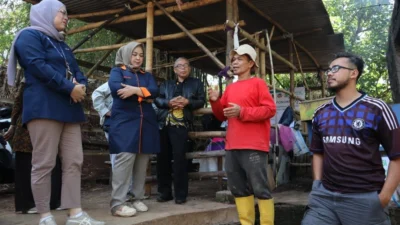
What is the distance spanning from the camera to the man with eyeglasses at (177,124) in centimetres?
428

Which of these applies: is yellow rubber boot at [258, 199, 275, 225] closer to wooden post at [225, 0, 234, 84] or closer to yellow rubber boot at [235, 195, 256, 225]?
yellow rubber boot at [235, 195, 256, 225]

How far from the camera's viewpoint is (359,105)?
2.39m

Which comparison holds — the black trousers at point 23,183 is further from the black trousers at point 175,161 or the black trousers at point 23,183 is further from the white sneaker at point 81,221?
the black trousers at point 175,161

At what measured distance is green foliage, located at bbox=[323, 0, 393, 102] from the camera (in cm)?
1377

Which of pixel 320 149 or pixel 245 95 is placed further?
pixel 245 95

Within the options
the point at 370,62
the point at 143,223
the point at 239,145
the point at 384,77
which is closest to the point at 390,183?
the point at 239,145

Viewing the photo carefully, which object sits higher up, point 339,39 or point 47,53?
point 339,39

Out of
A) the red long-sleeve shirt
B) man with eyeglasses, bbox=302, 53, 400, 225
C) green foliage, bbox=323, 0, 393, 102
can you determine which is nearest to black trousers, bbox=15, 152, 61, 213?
the red long-sleeve shirt

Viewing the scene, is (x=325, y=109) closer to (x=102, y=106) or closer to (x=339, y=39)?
(x=102, y=106)

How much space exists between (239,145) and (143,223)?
111cm

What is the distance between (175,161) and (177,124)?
432 millimetres

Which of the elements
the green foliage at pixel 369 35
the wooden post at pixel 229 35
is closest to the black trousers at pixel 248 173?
the wooden post at pixel 229 35

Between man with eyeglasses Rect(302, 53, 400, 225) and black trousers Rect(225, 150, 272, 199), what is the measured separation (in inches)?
33.7

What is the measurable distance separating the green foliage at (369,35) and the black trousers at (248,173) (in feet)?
31.9
